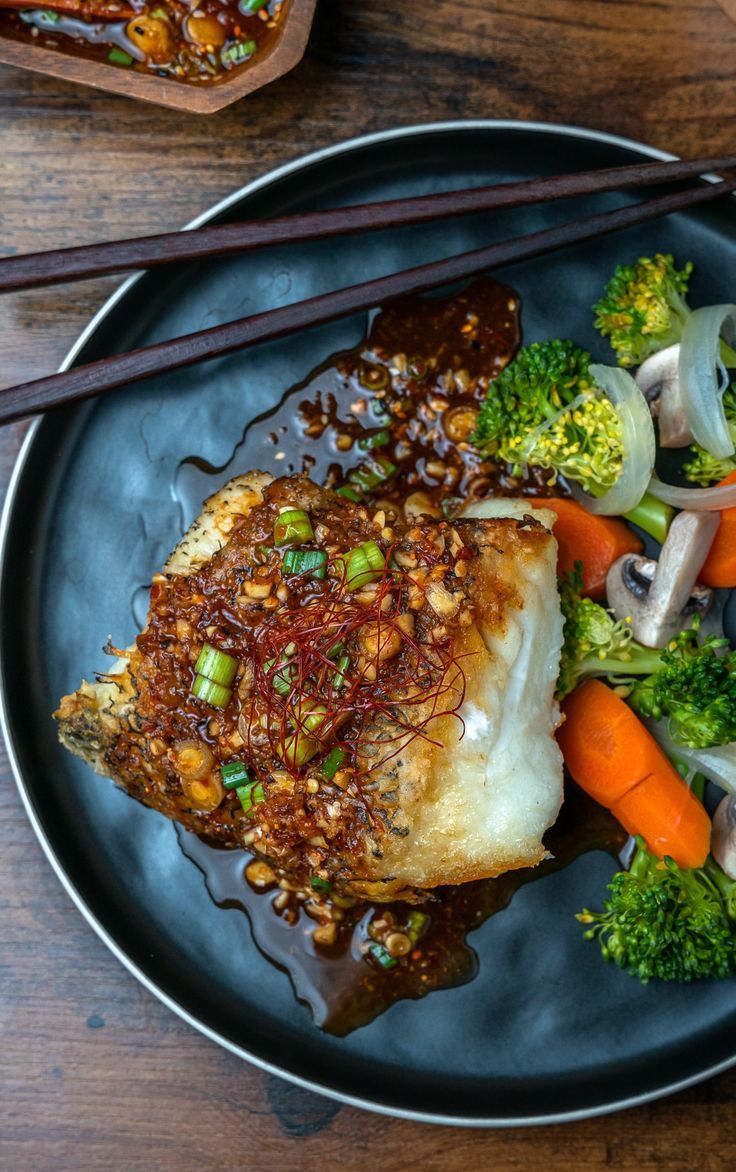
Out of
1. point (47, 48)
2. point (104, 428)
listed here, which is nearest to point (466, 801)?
point (104, 428)

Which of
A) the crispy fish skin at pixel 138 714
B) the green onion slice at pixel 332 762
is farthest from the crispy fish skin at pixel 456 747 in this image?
the green onion slice at pixel 332 762

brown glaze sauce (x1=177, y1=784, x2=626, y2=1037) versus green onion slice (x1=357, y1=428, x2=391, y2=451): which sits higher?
green onion slice (x1=357, y1=428, x2=391, y2=451)

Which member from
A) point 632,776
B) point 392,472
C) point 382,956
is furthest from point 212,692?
point 632,776

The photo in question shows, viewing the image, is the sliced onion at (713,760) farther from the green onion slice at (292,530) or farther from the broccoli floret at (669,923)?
the green onion slice at (292,530)

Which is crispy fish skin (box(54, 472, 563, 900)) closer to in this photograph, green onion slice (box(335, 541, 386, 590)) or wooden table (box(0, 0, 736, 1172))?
green onion slice (box(335, 541, 386, 590))

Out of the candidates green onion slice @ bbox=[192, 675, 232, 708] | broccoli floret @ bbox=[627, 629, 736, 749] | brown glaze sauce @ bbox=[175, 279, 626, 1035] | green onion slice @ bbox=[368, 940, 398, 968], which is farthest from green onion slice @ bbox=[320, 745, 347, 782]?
broccoli floret @ bbox=[627, 629, 736, 749]
